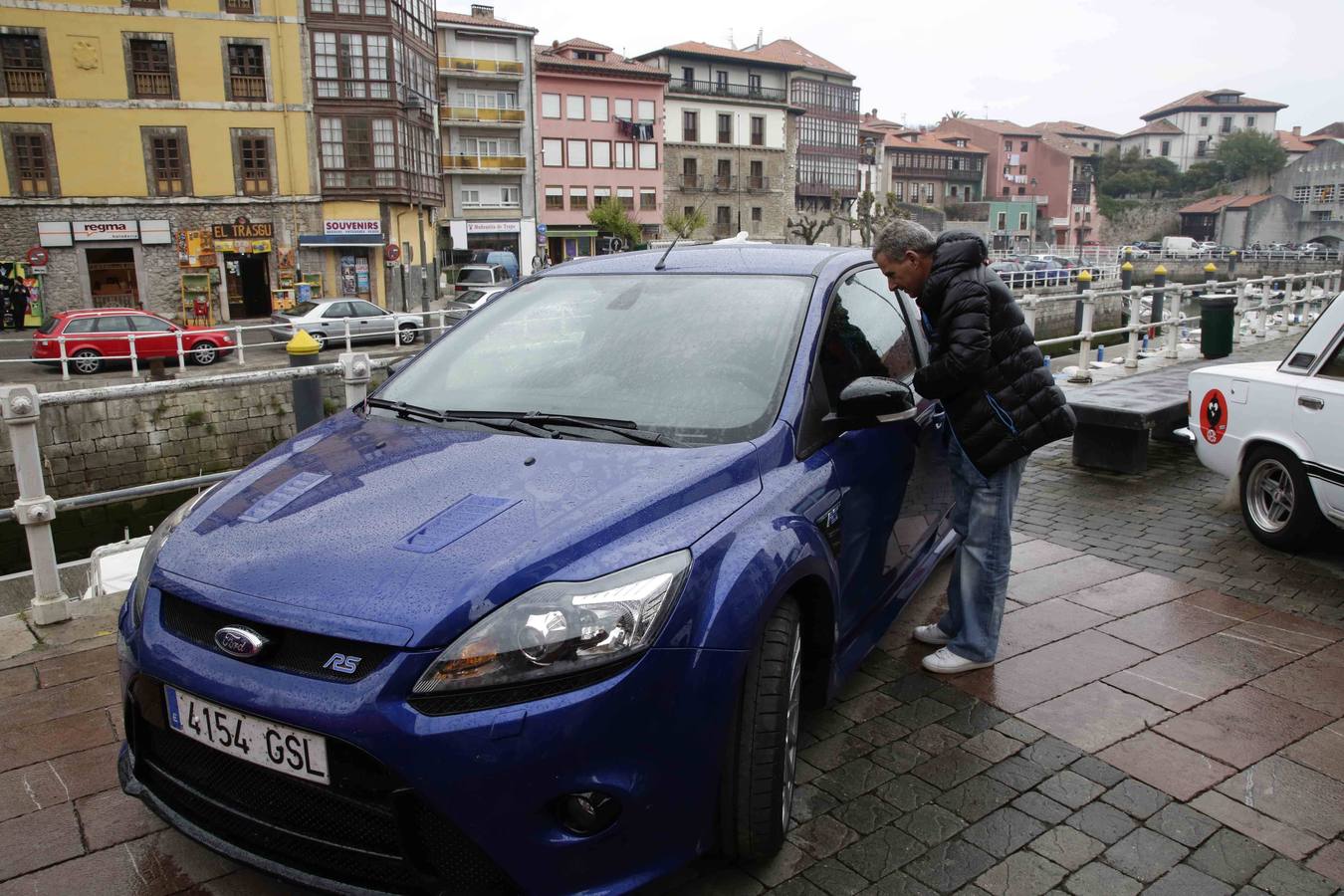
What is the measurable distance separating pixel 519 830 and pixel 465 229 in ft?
183

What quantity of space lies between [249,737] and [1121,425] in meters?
7.00

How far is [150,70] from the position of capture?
34312 mm

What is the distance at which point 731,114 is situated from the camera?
72.1 m

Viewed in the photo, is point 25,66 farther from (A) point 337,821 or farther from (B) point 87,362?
(A) point 337,821

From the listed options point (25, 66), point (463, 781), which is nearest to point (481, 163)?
point (25, 66)

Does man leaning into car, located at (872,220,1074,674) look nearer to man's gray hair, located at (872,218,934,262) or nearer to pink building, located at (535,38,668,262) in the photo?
man's gray hair, located at (872,218,934,262)

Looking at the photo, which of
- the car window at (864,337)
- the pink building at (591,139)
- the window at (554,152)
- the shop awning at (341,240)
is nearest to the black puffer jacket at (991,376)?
the car window at (864,337)

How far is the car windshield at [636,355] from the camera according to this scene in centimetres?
312

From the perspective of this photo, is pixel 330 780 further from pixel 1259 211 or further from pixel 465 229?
pixel 1259 211

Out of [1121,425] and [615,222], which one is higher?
[615,222]

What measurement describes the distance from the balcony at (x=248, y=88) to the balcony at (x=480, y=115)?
1985cm

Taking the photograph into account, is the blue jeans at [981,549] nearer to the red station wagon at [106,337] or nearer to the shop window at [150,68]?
the red station wagon at [106,337]

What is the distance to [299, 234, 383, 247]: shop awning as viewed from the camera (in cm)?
3659

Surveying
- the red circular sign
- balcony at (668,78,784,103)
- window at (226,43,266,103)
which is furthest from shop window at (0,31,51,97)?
balcony at (668,78,784,103)
